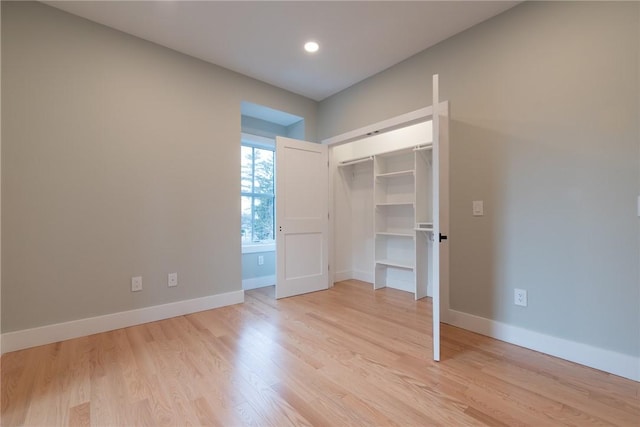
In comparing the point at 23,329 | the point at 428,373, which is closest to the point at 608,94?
the point at 428,373

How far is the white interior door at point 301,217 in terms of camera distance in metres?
3.39

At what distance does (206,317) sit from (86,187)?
5.24 feet

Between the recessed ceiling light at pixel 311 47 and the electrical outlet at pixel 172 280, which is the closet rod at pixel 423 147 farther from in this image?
the electrical outlet at pixel 172 280

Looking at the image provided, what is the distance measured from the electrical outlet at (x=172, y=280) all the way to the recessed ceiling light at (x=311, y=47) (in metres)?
2.68

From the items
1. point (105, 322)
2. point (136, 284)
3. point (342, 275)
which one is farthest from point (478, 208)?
point (105, 322)

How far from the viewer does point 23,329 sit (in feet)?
6.81

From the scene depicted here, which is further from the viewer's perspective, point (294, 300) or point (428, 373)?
point (294, 300)

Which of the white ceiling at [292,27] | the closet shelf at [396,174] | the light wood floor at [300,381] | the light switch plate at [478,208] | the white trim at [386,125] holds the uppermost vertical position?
the white ceiling at [292,27]

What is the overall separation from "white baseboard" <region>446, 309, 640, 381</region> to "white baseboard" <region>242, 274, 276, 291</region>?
2.58m

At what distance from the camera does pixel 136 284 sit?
8.40 feet

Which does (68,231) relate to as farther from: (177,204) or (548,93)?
(548,93)

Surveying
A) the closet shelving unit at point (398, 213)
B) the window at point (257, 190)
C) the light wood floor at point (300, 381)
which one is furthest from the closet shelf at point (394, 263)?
the window at point (257, 190)

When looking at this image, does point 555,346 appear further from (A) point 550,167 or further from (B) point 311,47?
Result: (B) point 311,47

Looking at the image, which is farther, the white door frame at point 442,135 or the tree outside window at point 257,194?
the tree outside window at point 257,194
